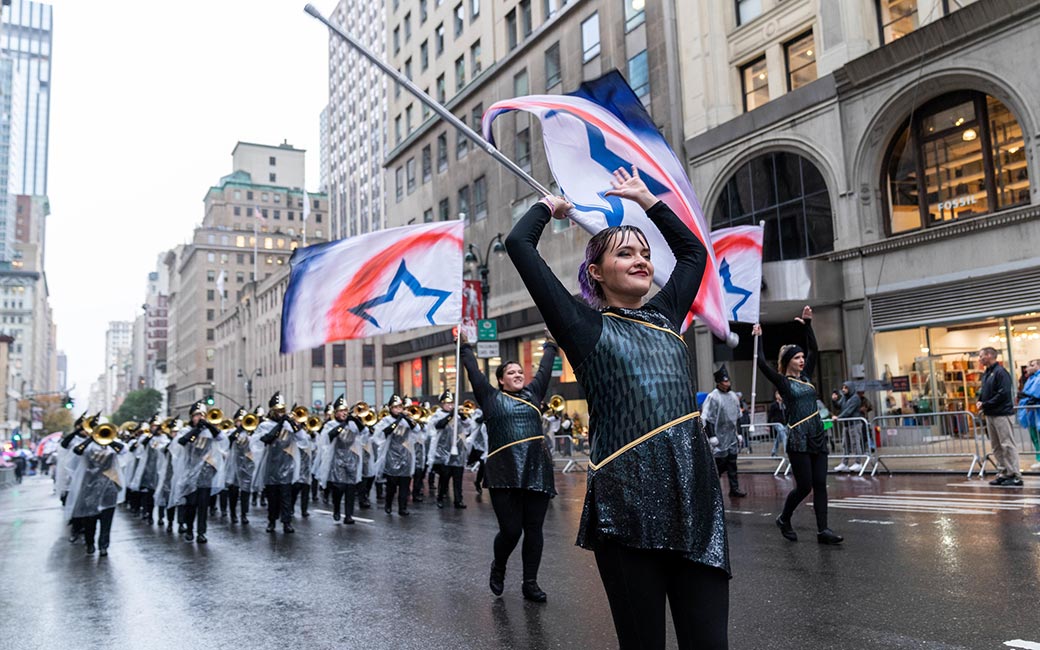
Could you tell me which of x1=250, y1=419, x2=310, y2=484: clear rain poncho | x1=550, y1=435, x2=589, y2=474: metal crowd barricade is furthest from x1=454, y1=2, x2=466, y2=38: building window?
x1=250, y1=419, x2=310, y2=484: clear rain poncho

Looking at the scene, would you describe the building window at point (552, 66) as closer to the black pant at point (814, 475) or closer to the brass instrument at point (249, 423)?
the brass instrument at point (249, 423)

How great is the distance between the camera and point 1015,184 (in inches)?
803

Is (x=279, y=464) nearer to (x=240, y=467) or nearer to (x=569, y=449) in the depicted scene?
(x=240, y=467)

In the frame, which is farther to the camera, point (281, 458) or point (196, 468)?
point (281, 458)

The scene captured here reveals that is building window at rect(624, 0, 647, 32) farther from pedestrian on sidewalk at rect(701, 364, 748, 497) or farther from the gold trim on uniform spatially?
the gold trim on uniform

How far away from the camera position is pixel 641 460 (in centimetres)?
269

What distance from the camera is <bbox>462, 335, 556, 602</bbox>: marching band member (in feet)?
22.0

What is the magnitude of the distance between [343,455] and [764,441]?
1073cm

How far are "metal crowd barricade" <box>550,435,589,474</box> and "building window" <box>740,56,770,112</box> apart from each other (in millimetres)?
12805

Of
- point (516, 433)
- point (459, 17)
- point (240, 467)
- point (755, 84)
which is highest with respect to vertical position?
point (459, 17)

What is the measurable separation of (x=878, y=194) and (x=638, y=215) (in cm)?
1962

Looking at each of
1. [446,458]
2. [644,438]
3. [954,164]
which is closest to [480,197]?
[954,164]

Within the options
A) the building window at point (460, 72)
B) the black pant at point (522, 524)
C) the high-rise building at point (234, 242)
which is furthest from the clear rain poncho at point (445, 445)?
the high-rise building at point (234, 242)

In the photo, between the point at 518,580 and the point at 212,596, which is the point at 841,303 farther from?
the point at 212,596
